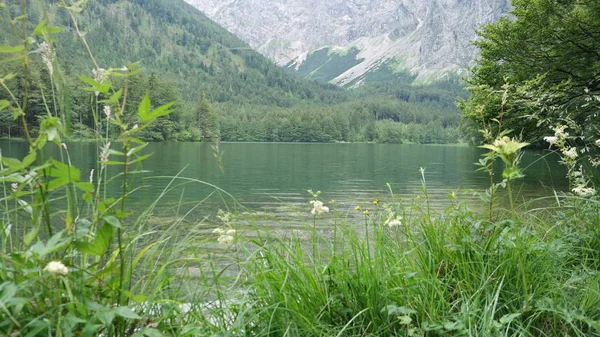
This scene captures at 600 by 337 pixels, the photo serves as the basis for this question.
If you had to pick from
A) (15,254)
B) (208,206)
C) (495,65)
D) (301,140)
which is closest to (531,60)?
Result: (495,65)

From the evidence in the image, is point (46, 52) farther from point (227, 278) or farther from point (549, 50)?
point (549, 50)

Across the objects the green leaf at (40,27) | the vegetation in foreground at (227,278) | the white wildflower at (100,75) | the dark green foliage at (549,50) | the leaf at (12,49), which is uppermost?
the dark green foliage at (549,50)

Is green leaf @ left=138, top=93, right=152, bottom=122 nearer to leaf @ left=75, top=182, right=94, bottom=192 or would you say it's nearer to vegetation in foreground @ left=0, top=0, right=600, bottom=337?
vegetation in foreground @ left=0, top=0, right=600, bottom=337

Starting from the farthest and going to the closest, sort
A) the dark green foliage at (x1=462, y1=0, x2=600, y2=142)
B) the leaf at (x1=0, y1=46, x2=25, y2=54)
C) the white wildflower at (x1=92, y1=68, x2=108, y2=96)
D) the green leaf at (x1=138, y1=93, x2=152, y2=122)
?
the dark green foliage at (x1=462, y1=0, x2=600, y2=142), the white wildflower at (x1=92, y1=68, x2=108, y2=96), the green leaf at (x1=138, y1=93, x2=152, y2=122), the leaf at (x1=0, y1=46, x2=25, y2=54)

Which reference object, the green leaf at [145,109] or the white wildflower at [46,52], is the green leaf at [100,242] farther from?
the white wildflower at [46,52]

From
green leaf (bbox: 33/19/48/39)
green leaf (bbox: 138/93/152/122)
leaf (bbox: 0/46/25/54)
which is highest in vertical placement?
green leaf (bbox: 33/19/48/39)

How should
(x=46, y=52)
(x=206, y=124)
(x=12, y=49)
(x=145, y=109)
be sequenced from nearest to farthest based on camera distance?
(x=12, y=49), (x=145, y=109), (x=46, y=52), (x=206, y=124)

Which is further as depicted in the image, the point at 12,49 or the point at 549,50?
the point at 549,50

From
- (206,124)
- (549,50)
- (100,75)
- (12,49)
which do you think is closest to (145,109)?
(100,75)

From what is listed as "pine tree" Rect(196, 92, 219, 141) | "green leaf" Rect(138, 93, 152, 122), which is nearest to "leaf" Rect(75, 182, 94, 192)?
"green leaf" Rect(138, 93, 152, 122)

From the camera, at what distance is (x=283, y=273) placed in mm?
2428

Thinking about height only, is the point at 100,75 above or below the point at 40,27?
below

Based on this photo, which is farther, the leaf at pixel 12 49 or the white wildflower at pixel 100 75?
the white wildflower at pixel 100 75

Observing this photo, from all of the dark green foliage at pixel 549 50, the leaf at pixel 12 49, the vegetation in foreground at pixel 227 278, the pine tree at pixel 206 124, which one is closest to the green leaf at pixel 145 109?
the vegetation in foreground at pixel 227 278
